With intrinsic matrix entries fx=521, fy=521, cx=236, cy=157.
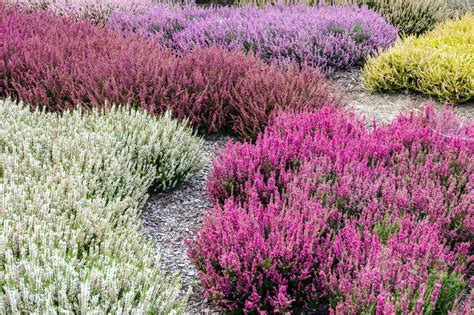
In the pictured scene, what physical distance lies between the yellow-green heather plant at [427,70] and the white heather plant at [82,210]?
316 cm

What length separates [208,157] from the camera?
479 cm

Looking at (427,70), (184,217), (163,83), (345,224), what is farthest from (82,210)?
(427,70)

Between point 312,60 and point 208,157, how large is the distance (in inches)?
122

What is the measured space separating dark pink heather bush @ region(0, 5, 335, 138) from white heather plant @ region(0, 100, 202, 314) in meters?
0.60

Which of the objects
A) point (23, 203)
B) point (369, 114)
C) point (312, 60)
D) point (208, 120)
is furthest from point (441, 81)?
point (23, 203)

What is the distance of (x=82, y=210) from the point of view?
115 inches

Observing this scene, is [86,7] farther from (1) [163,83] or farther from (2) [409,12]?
(2) [409,12]

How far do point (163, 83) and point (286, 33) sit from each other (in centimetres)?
293

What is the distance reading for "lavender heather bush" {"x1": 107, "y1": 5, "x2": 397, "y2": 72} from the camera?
7.33 metres

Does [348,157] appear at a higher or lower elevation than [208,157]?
higher

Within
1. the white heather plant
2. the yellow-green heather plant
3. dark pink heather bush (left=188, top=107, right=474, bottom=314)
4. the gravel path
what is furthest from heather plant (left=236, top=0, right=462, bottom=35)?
the white heather plant

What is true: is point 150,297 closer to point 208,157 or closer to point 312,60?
point 208,157

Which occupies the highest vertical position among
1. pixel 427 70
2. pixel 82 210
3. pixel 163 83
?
pixel 427 70

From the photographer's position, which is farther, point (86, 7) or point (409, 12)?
point (409, 12)
